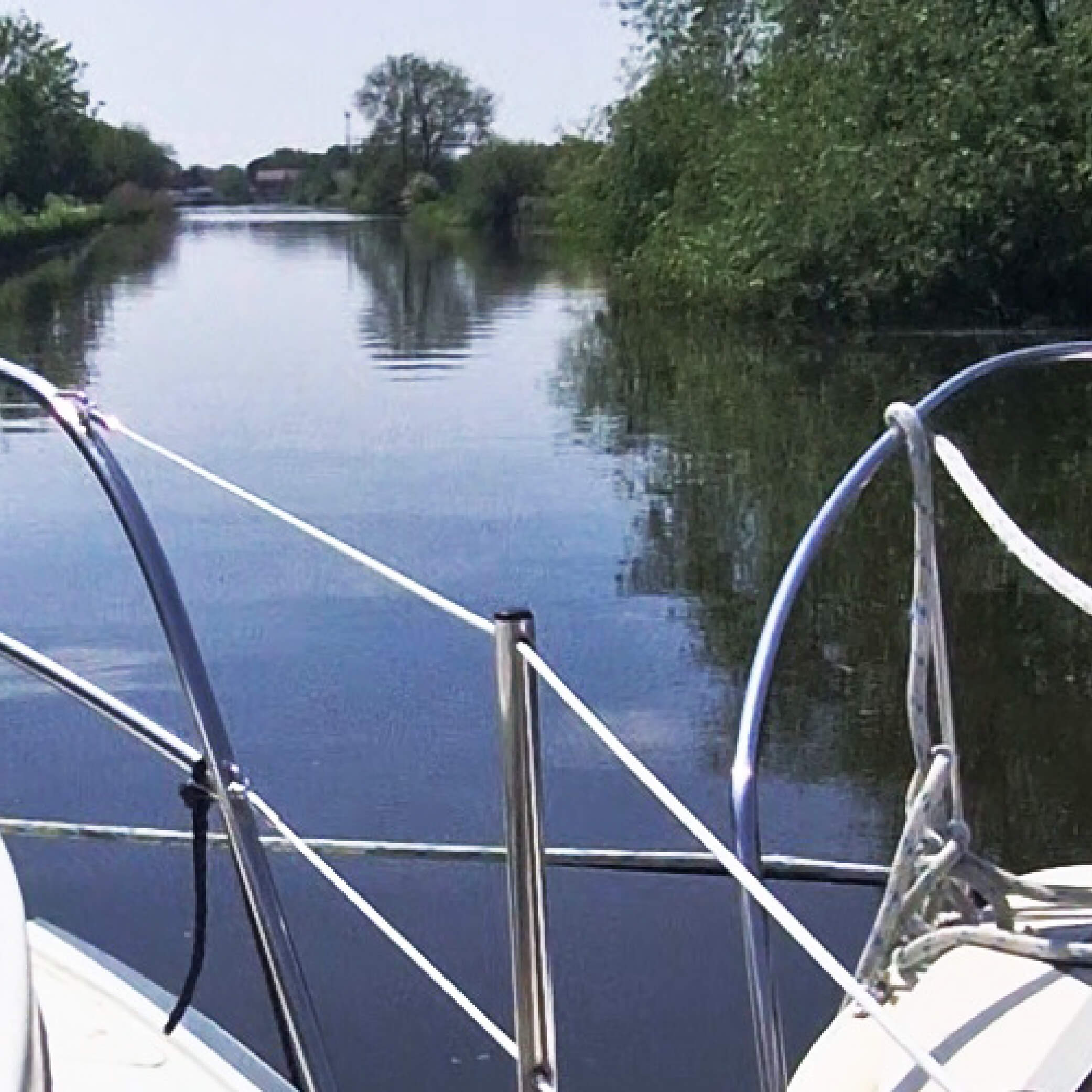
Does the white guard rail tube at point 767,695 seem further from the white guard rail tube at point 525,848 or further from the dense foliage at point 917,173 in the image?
the dense foliage at point 917,173

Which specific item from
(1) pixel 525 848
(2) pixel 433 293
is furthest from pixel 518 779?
(2) pixel 433 293

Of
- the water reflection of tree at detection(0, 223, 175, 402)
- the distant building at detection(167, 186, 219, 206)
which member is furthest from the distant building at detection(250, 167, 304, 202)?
the water reflection of tree at detection(0, 223, 175, 402)

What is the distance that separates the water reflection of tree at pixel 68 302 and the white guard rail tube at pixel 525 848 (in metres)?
14.1

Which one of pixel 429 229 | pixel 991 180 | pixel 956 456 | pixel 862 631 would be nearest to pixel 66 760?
pixel 862 631

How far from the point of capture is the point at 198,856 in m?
2.70

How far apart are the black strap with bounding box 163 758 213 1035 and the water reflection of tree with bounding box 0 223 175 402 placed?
1360cm

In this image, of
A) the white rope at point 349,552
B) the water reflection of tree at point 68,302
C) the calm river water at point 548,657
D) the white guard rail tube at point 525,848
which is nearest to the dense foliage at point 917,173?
the calm river water at point 548,657

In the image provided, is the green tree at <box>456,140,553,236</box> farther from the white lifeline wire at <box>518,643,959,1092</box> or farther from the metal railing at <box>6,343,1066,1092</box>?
the white lifeline wire at <box>518,643,959,1092</box>

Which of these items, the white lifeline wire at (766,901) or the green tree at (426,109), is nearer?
the white lifeline wire at (766,901)

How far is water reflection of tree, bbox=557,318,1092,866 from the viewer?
21.7 feet

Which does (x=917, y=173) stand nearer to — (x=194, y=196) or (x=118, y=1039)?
(x=118, y=1039)

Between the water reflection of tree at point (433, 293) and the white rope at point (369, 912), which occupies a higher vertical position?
the white rope at point (369, 912)

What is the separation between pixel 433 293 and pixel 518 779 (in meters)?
30.7

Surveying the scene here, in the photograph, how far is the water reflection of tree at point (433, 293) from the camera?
2338cm
